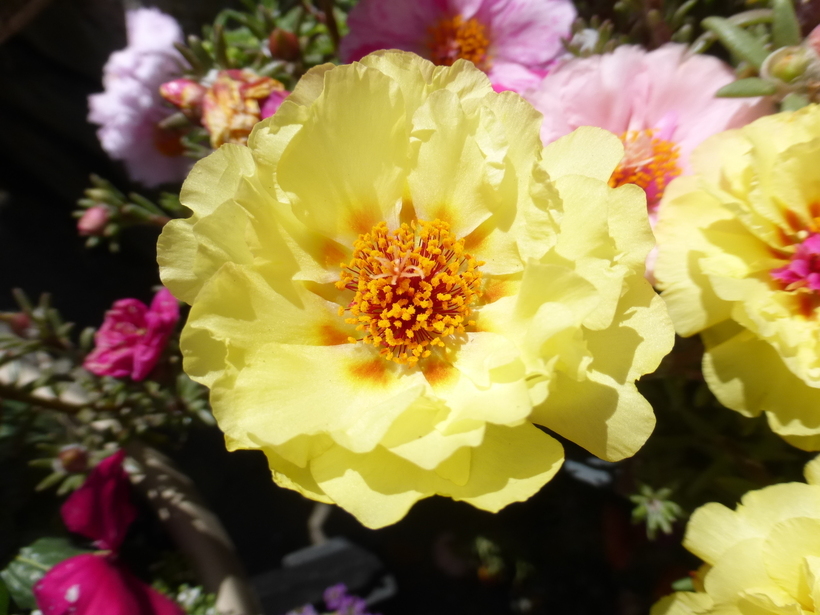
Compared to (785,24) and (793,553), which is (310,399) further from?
(785,24)

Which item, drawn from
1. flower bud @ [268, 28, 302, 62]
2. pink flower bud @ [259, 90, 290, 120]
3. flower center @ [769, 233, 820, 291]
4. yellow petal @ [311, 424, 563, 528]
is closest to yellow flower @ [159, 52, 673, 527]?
yellow petal @ [311, 424, 563, 528]

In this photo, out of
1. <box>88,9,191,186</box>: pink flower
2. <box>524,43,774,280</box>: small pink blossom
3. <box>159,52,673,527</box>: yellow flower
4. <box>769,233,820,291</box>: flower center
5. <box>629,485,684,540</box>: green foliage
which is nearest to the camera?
<box>159,52,673,527</box>: yellow flower

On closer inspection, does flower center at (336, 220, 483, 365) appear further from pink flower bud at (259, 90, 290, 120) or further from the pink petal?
the pink petal

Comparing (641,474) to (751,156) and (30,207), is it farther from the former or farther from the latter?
(30,207)

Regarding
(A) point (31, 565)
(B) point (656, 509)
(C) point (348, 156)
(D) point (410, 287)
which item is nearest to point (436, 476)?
(D) point (410, 287)

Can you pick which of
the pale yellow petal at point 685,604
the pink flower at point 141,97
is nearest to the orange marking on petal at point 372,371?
the pale yellow petal at point 685,604

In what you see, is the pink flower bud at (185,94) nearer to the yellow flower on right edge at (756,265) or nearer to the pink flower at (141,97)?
the pink flower at (141,97)
